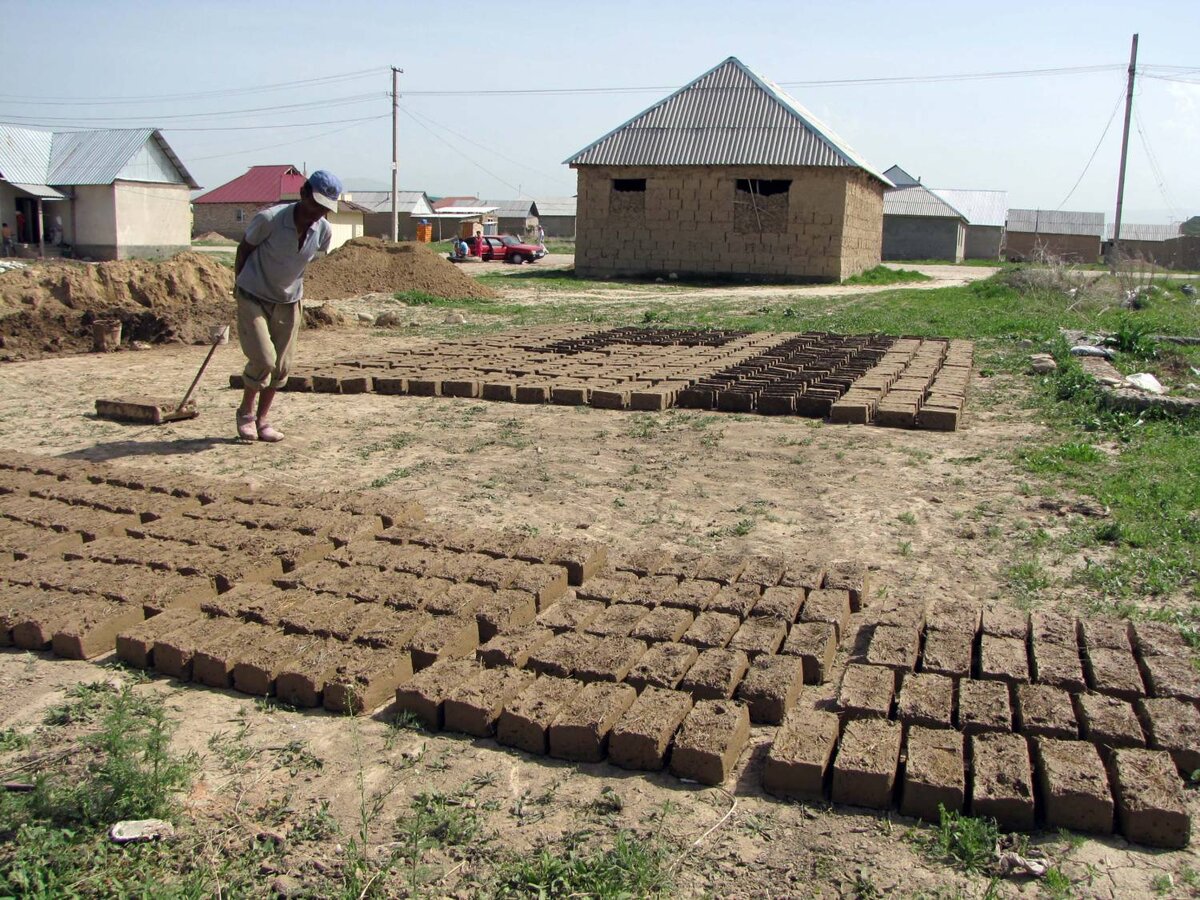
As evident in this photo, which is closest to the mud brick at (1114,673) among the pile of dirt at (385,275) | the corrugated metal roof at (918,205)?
the pile of dirt at (385,275)

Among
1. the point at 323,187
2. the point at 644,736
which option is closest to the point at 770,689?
the point at 644,736

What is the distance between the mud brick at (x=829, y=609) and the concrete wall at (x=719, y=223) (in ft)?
71.9

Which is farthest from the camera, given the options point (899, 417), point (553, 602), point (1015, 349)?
point (1015, 349)

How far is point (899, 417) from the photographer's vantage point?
25.6 feet

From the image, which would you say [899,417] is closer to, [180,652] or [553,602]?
[553,602]

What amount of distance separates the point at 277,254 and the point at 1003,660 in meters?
5.26

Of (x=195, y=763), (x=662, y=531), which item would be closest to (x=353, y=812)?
(x=195, y=763)

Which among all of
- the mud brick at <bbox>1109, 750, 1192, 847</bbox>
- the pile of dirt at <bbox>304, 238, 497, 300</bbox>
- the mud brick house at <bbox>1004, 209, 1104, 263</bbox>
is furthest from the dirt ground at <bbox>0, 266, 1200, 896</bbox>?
the mud brick house at <bbox>1004, 209, 1104, 263</bbox>

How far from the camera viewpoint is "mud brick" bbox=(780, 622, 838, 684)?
11.9 ft

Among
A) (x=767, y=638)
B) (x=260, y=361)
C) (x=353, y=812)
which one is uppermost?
(x=260, y=361)

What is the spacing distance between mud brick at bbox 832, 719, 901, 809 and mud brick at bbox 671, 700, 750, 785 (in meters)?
0.31

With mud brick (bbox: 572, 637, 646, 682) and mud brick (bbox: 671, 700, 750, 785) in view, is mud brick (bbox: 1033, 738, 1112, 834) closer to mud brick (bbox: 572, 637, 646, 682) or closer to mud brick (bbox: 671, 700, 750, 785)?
mud brick (bbox: 671, 700, 750, 785)

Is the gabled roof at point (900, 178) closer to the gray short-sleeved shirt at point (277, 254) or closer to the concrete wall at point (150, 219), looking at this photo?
the concrete wall at point (150, 219)

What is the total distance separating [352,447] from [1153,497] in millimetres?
5148
